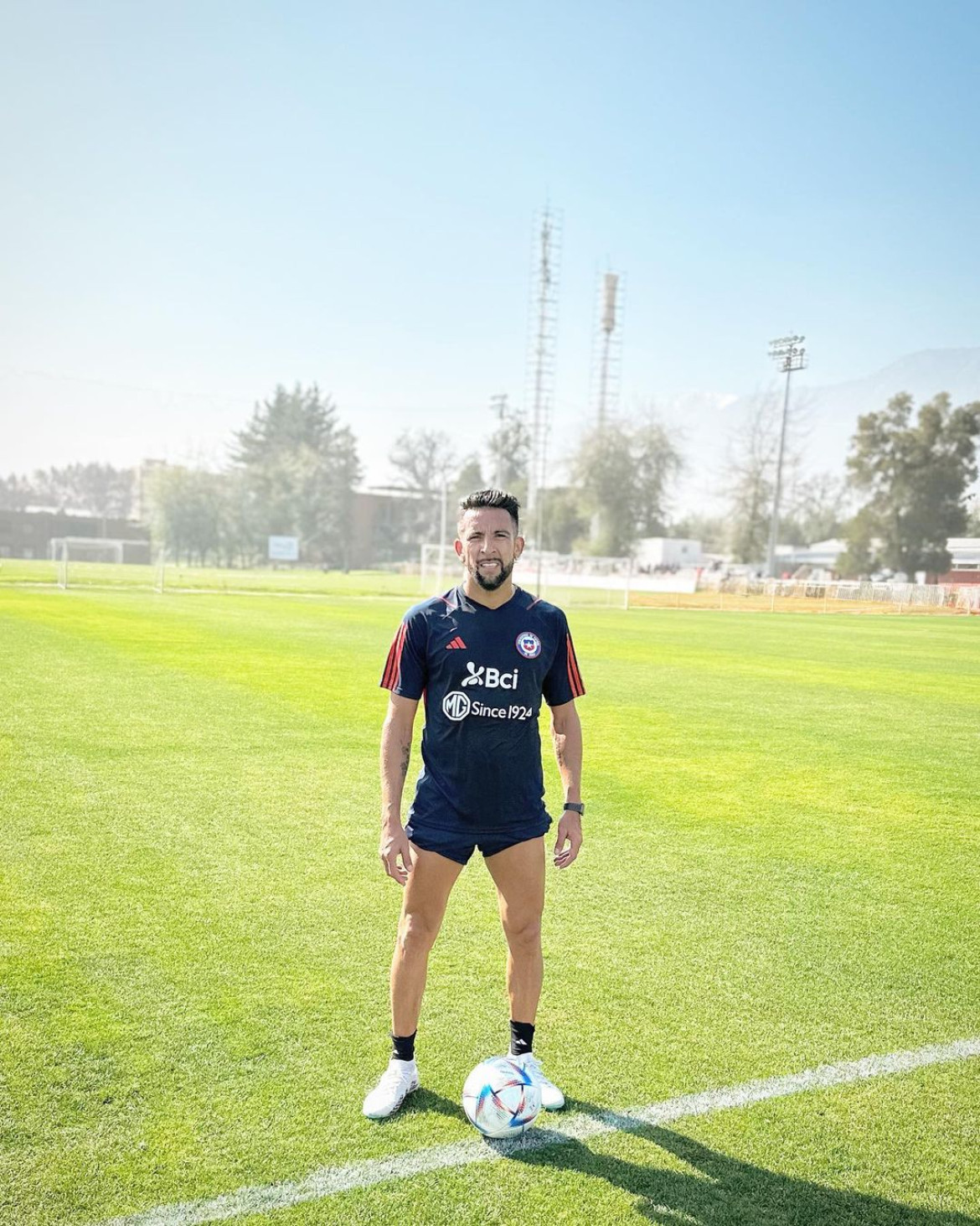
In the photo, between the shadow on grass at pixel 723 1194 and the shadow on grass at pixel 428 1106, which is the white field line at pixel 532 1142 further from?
the shadow on grass at pixel 428 1106

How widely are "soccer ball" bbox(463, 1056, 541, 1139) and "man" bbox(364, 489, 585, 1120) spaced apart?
135 mm

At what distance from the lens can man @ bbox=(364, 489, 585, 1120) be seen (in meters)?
3.72

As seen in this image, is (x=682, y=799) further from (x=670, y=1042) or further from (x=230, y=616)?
(x=230, y=616)

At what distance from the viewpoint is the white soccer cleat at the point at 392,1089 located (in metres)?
3.69

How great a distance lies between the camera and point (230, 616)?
28422 millimetres

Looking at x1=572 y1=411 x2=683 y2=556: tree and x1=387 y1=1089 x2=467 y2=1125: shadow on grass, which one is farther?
x1=572 y1=411 x2=683 y2=556: tree

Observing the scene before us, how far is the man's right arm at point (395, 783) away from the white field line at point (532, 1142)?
93cm

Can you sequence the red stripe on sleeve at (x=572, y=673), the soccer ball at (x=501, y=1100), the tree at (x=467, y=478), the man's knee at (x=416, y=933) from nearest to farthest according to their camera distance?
1. the soccer ball at (x=501, y=1100)
2. the man's knee at (x=416, y=933)
3. the red stripe on sleeve at (x=572, y=673)
4. the tree at (x=467, y=478)

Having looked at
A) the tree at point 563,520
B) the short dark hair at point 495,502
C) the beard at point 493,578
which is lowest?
the beard at point 493,578

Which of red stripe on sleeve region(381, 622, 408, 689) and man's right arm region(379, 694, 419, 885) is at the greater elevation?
red stripe on sleeve region(381, 622, 408, 689)

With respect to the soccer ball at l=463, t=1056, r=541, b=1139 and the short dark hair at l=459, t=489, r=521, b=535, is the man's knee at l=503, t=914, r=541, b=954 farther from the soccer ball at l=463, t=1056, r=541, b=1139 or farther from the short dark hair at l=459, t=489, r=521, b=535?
the short dark hair at l=459, t=489, r=521, b=535

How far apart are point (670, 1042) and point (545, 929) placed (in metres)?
1.41

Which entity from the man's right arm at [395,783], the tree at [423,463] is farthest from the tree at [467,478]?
the man's right arm at [395,783]

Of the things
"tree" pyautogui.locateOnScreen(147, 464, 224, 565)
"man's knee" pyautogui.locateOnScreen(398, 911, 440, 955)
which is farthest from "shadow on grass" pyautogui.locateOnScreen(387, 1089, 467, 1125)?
"tree" pyautogui.locateOnScreen(147, 464, 224, 565)
